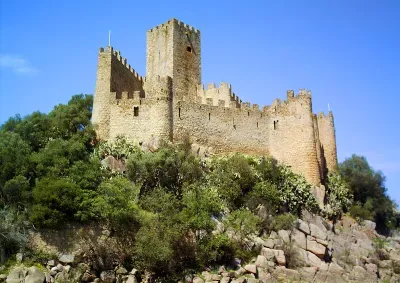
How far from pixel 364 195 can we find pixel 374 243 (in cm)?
591

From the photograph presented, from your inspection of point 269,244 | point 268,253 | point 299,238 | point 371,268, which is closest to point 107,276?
point 268,253

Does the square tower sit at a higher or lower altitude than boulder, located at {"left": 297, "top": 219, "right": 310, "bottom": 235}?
higher

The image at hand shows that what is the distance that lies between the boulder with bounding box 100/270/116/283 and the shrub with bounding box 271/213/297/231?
36.9ft

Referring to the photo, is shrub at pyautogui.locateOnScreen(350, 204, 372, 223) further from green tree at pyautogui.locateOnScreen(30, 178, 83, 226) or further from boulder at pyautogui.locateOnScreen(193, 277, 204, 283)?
green tree at pyautogui.locateOnScreen(30, 178, 83, 226)

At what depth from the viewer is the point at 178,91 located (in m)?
45.6

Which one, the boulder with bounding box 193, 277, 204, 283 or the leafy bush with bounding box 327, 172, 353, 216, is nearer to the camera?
the boulder with bounding box 193, 277, 204, 283

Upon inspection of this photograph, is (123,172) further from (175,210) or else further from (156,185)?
(175,210)

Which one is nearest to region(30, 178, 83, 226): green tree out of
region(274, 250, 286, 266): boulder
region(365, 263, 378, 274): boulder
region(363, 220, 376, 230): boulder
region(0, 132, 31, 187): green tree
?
region(0, 132, 31, 187): green tree

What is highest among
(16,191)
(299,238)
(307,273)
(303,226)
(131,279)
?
(16,191)

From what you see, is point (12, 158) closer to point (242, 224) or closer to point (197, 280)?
point (197, 280)

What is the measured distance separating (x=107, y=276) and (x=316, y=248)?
44.5 ft

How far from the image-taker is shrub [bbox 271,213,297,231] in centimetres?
3494

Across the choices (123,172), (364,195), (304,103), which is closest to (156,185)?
(123,172)

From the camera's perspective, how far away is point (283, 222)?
35.1m
